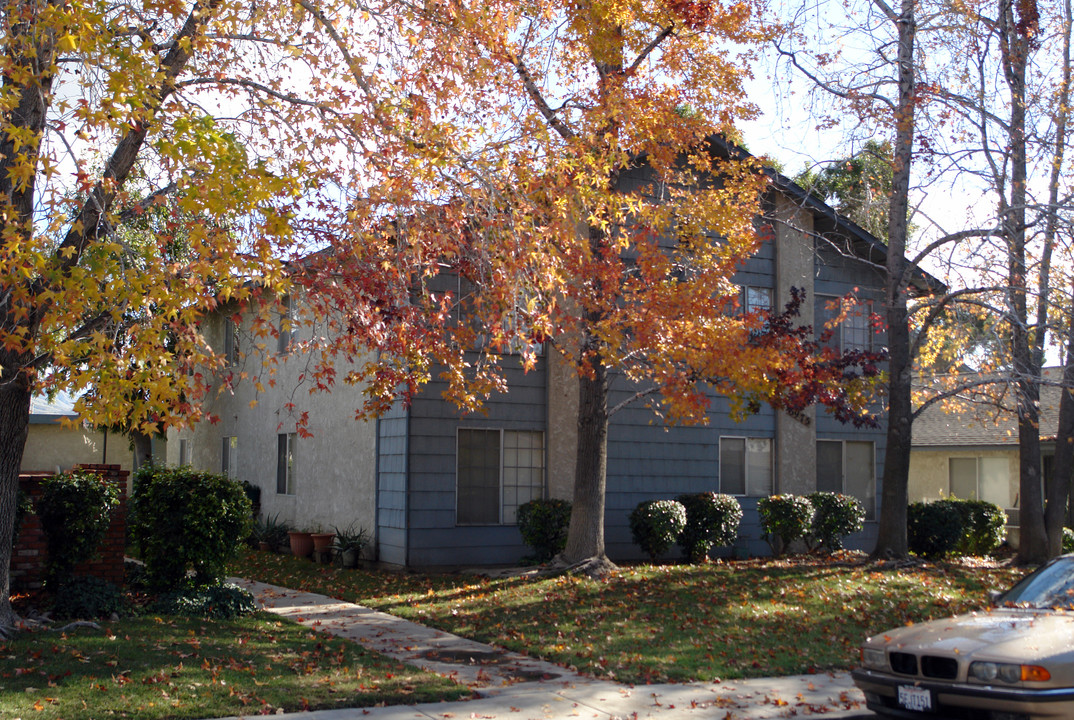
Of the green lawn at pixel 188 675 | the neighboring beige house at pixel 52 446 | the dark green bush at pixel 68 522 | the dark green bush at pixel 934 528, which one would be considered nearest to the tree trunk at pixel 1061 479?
the dark green bush at pixel 934 528

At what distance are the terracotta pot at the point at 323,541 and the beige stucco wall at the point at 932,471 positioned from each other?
55.1ft

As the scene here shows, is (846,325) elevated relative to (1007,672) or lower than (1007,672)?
elevated

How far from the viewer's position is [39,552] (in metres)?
11.3

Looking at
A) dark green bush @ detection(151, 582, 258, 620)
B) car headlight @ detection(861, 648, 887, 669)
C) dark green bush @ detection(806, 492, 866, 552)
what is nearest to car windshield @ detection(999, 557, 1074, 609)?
car headlight @ detection(861, 648, 887, 669)

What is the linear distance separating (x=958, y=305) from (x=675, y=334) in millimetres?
6526

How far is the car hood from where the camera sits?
638 centimetres

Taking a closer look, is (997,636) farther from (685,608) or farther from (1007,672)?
(685,608)

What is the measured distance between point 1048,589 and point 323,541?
13608 millimetres

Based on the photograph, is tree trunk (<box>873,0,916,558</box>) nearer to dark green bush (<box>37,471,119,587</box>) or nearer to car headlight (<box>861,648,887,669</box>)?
car headlight (<box>861,648,887,669</box>)

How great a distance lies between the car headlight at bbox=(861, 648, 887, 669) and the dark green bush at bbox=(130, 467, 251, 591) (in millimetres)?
7994

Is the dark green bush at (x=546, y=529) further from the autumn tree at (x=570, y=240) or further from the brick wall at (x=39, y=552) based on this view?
the brick wall at (x=39, y=552)

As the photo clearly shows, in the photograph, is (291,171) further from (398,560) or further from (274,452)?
(274,452)

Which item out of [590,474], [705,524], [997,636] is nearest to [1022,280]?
[705,524]

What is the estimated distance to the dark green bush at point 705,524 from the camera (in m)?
18.0
